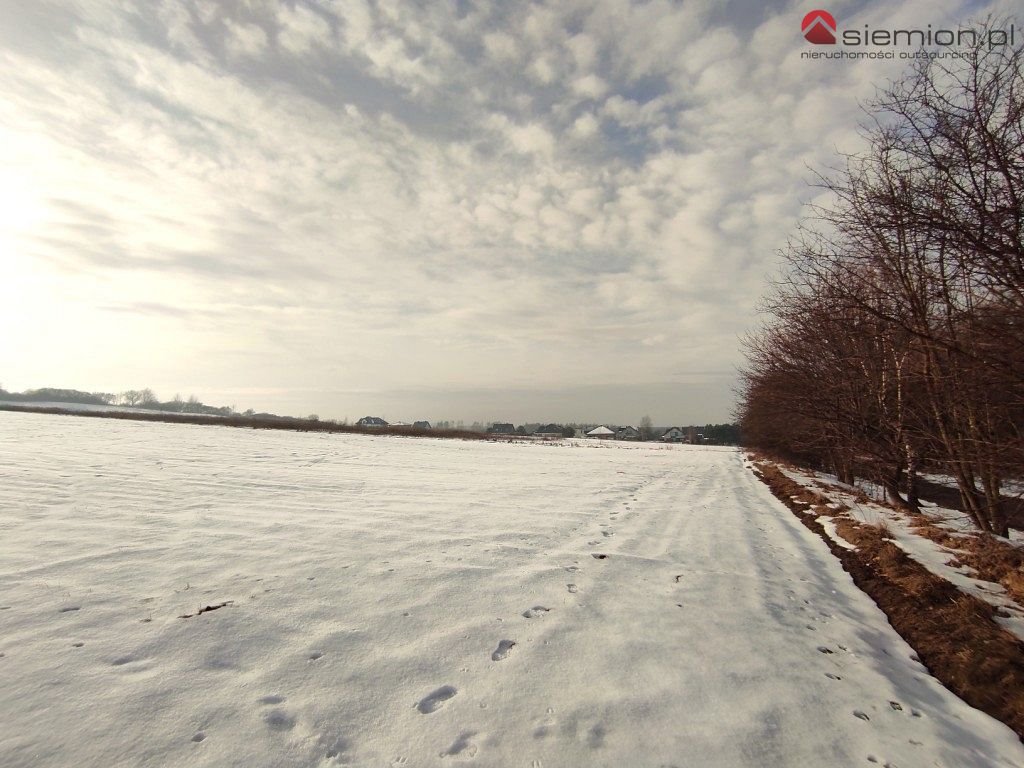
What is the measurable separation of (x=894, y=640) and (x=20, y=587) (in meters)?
7.96

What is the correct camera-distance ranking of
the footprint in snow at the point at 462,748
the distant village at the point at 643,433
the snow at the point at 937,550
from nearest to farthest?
1. the footprint in snow at the point at 462,748
2. the snow at the point at 937,550
3. the distant village at the point at 643,433

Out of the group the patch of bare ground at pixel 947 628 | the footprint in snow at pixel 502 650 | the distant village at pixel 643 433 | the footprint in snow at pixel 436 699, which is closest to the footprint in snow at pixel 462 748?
the footprint in snow at pixel 436 699

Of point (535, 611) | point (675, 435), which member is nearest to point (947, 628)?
point (535, 611)

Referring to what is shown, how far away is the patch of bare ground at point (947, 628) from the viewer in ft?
11.2

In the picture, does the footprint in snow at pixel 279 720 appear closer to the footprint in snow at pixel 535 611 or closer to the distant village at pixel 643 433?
the footprint in snow at pixel 535 611

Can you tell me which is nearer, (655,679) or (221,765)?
(221,765)

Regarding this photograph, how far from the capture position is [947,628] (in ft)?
14.6

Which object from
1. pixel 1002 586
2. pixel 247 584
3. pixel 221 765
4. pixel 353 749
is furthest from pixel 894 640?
pixel 247 584

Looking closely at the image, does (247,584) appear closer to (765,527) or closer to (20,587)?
(20,587)

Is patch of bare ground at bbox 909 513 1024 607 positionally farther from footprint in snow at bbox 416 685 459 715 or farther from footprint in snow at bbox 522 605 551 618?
footprint in snow at bbox 416 685 459 715

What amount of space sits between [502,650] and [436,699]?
76 cm

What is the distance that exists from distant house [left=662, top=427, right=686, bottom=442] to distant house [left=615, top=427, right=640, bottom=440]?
7.91 m

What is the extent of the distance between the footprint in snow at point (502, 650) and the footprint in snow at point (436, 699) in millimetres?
480

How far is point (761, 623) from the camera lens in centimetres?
435
